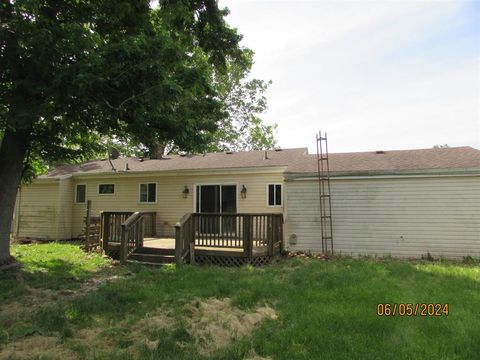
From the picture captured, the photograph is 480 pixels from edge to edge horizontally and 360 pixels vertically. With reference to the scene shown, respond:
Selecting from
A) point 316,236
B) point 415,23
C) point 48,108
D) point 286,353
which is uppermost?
point 415,23

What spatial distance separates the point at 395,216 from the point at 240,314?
6904 millimetres

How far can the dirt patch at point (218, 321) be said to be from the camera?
4.34 metres

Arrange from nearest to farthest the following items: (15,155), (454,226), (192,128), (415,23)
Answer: (415,23)
(15,155)
(192,128)
(454,226)

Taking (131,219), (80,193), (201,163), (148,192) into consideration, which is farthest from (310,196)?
(80,193)

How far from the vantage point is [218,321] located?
496 centimetres

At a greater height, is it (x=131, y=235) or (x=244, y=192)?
(x=244, y=192)

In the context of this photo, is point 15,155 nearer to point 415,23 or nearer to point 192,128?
point 192,128

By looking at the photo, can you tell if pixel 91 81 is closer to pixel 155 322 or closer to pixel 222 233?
pixel 155 322

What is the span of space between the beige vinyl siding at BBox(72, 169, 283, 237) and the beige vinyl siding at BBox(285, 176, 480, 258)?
2139 mm

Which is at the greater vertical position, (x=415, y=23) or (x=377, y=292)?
(x=415, y=23)

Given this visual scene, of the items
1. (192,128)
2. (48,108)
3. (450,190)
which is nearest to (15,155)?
(48,108)

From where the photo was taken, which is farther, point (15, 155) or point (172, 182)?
point (172, 182)

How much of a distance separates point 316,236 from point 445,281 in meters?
4.51

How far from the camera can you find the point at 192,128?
9281mm
